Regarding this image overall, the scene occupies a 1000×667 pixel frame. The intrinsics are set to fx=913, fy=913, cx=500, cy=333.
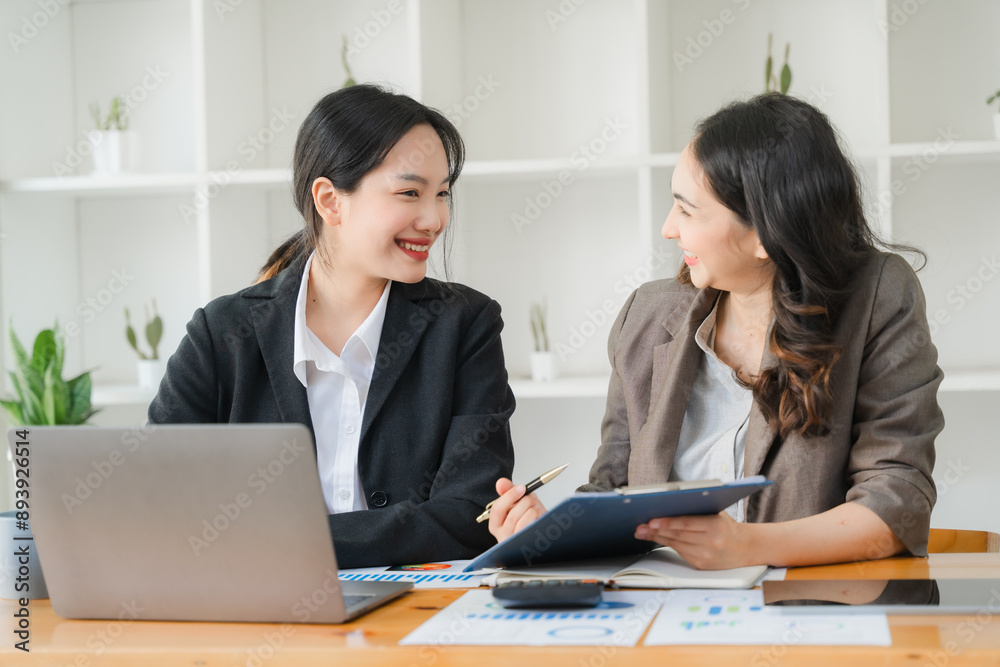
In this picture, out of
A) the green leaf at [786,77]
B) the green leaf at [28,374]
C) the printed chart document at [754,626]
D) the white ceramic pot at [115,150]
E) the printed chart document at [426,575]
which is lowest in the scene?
the printed chart document at [426,575]

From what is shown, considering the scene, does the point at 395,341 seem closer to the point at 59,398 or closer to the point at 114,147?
the point at 59,398

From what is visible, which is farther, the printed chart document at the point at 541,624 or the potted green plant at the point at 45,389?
the potted green plant at the point at 45,389

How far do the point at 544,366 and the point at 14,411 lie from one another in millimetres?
1478

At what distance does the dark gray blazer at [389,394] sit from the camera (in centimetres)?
155

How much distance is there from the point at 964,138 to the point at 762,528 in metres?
1.86

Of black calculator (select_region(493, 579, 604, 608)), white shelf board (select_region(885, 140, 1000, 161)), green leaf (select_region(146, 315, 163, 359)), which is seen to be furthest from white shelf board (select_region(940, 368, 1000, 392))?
green leaf (select_region(146, 315, 163, 359))

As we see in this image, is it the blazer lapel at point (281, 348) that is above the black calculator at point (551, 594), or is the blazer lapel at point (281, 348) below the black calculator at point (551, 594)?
above

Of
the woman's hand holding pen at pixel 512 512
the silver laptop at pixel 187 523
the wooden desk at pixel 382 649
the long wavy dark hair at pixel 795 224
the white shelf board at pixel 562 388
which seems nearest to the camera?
the wooden desk at pixel 382 649

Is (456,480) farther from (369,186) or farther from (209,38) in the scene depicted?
(209,38)

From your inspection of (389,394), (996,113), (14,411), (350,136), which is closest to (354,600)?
(389,394)

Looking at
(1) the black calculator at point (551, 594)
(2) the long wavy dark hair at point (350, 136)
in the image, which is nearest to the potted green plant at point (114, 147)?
(2) the long wavy dark hair at point (350, 136)

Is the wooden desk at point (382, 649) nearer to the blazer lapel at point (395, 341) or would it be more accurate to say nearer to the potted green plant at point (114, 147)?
the blazer lapel at point (395, 341)

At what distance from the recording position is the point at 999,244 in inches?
101

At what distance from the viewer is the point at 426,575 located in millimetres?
1219
